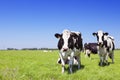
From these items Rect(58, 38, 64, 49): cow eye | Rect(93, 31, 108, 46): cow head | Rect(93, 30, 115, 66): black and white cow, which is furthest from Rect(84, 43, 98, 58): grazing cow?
Rect(58, 38, 64, 49): cow eye

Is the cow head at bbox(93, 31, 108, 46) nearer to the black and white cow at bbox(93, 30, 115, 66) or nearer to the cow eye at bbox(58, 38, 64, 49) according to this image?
the black and white cow at bbox(93, 30, 115, 66)

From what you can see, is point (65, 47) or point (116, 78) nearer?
point (116, 78)

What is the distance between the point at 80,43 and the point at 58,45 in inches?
102

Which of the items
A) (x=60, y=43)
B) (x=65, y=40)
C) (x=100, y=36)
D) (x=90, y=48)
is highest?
(x=100, y=36)

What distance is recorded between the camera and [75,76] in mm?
15250

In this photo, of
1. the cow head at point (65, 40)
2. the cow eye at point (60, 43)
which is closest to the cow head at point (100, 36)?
the cow head at point (65, 40)

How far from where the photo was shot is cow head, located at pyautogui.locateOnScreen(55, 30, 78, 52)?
16.4 meters

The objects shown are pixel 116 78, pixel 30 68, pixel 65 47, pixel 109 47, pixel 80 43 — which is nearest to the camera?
pixel 116 78

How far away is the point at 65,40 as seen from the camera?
54.2ft

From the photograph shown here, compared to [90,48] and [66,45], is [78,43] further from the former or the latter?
[90,48]

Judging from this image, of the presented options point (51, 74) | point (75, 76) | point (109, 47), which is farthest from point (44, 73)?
point (109, 47)

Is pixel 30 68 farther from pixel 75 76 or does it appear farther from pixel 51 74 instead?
pixel 75 76

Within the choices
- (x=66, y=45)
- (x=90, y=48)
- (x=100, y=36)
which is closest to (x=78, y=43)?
(x=100, y=36)

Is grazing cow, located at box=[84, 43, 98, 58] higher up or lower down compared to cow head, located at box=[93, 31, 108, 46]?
lower down
